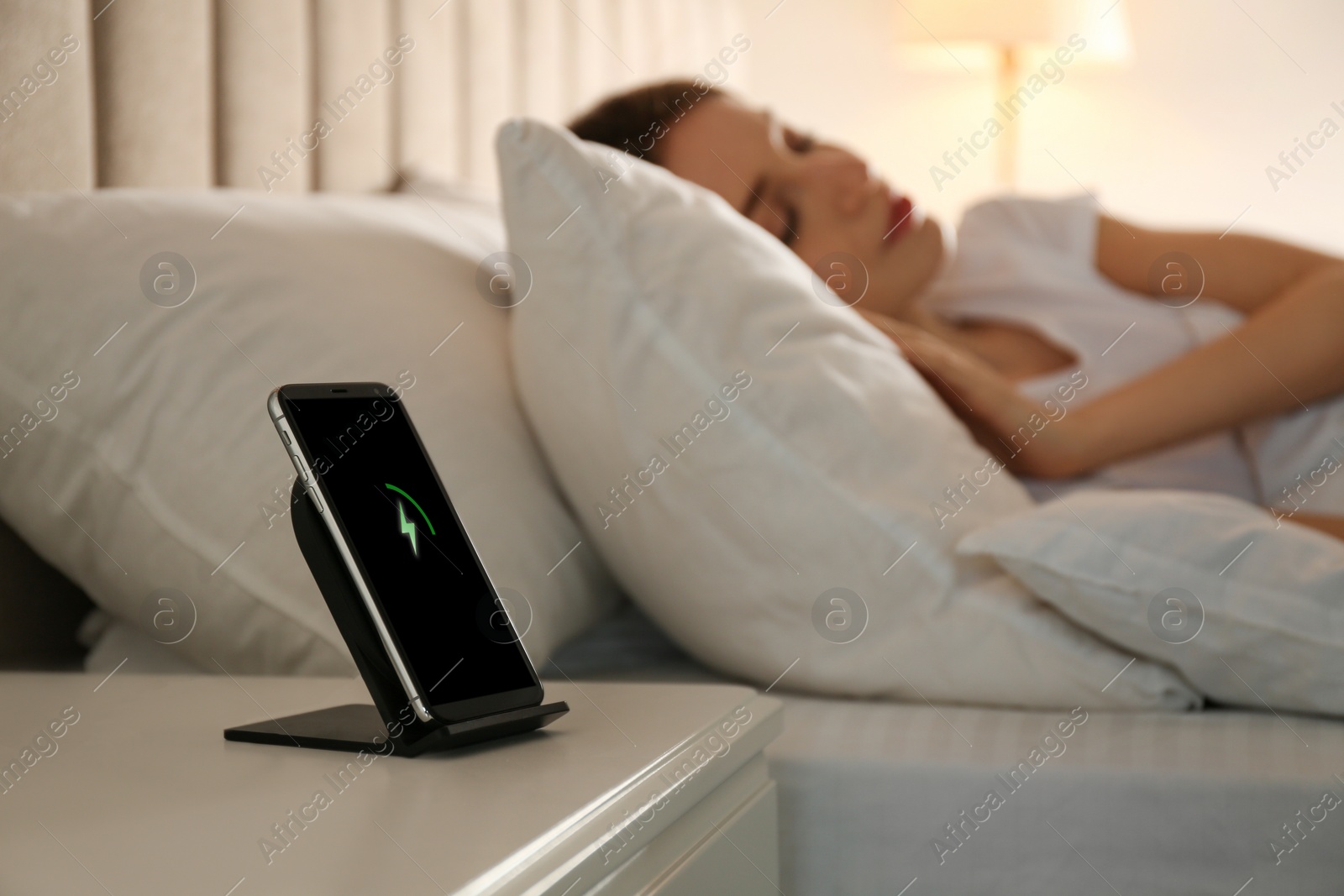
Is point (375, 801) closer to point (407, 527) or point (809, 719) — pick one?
point (407, 527)

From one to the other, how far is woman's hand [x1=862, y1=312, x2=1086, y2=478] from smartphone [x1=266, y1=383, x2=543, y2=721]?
533 mm

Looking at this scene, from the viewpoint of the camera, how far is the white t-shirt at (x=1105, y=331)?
0.99 m

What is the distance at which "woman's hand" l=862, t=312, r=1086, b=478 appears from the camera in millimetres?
928

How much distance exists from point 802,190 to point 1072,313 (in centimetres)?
32

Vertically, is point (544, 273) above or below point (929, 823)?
above

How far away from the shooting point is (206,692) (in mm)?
588

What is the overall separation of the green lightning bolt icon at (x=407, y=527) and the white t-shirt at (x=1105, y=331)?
0.65 metres

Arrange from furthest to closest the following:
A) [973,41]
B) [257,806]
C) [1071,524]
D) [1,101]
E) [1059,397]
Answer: [973,41], [1059,397], [1,101], [1071,524], [257,806]

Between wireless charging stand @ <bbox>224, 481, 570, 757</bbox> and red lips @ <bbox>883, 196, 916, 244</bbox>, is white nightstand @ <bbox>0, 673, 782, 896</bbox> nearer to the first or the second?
wireless charging stand @ <bbox>224, 481, 570, 757</bbox>

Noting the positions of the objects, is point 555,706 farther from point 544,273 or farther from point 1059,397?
point 1059,397

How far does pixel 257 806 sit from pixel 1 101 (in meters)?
0.61

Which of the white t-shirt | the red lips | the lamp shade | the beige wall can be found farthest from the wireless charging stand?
the beige wall

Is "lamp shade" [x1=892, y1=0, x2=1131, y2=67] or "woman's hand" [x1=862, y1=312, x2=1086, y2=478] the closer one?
"woman's hand" [x1=862, y1=312, x2=1086, y2=478]

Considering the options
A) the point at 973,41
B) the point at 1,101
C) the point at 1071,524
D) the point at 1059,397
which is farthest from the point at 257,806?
the point at 973,41
